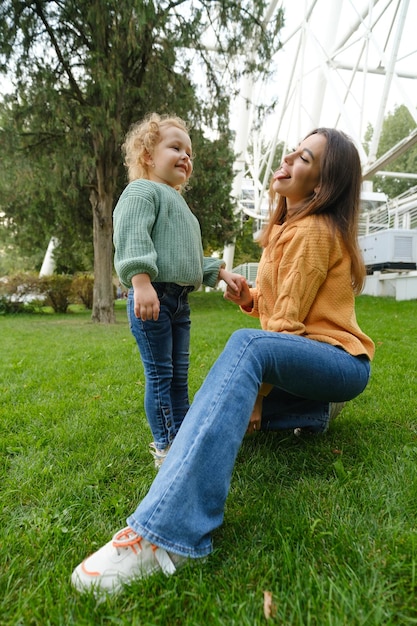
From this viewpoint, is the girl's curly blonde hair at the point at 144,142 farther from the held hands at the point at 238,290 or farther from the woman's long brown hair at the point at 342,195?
the woman's long brown hair at the point at 342,195

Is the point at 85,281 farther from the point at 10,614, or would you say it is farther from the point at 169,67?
the point at 10,614

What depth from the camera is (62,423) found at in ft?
8.50

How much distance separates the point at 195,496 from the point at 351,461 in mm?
1008

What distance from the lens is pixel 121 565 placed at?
121 cm

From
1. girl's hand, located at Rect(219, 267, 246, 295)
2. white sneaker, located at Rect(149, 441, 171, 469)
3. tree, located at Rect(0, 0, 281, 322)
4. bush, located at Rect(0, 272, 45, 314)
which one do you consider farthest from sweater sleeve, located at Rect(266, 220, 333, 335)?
bush, located at Rect(0, 272, 45, 314)

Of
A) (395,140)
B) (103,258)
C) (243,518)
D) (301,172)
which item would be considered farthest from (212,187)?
(395,140)

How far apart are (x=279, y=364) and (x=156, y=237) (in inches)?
32.5

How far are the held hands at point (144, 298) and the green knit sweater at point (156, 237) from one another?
0.03 m

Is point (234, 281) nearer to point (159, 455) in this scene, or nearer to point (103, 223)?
point (159, 455)

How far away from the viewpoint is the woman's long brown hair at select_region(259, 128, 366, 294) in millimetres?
1836

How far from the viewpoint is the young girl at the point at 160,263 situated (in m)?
1.78

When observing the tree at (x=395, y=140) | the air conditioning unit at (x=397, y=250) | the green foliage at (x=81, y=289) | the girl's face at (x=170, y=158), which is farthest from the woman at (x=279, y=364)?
the tree at (x=395, y=140)

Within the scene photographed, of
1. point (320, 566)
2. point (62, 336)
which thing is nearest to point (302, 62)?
point (62, 336)

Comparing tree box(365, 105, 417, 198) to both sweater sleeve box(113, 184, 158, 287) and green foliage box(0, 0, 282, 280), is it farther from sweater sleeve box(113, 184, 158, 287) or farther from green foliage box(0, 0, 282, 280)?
sweater sleeve box(113, 184, 158, 287)
